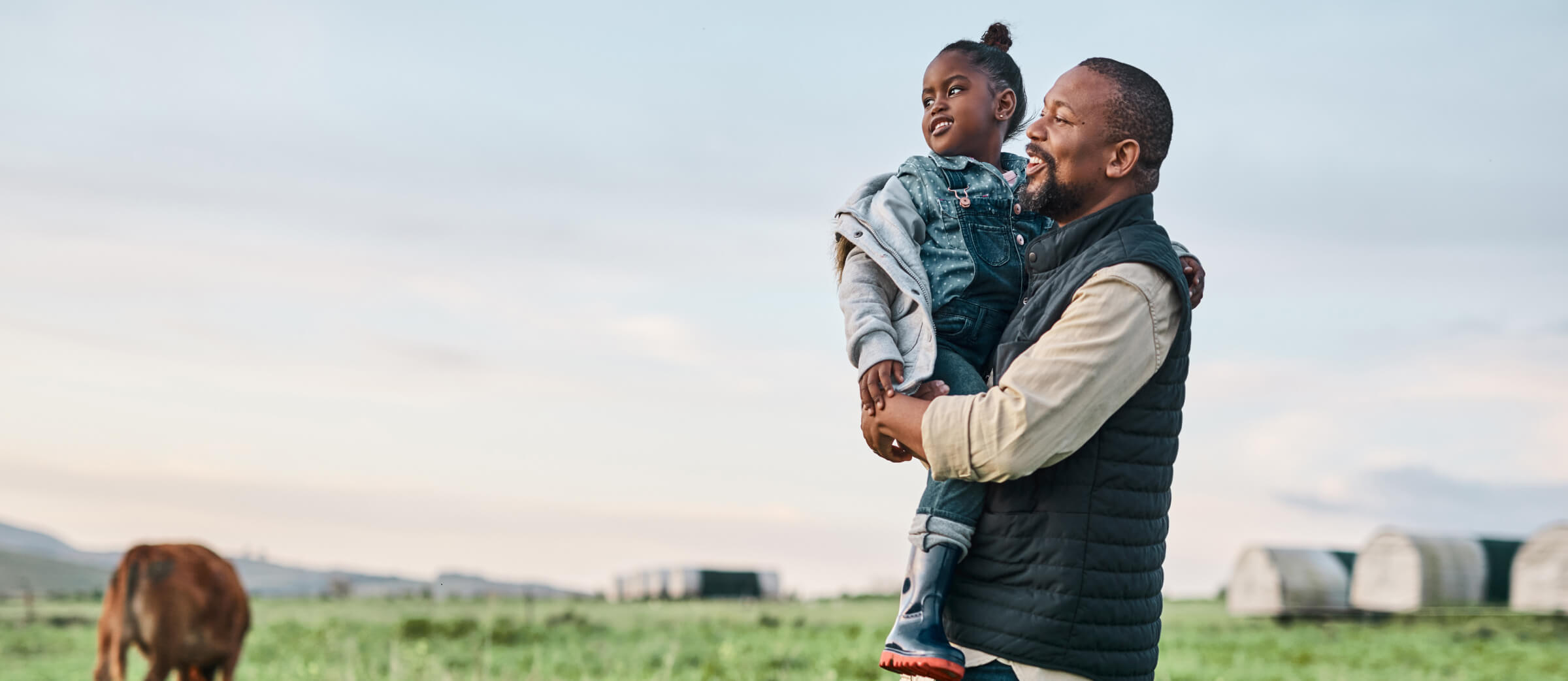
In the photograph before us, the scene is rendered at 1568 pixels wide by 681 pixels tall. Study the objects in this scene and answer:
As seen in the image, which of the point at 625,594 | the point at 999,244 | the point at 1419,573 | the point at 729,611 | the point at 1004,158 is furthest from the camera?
the point at 625,594

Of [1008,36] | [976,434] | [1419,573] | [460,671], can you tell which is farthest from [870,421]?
[1419,573]

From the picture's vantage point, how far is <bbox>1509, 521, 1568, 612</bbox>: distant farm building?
20.4 meters

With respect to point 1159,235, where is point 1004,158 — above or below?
above

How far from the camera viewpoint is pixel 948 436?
309cm

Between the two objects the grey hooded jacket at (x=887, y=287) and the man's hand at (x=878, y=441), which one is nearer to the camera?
the man's hand at (x=878, y=441)

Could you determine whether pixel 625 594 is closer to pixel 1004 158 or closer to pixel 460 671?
pixel 460 671

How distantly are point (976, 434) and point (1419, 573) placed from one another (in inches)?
853

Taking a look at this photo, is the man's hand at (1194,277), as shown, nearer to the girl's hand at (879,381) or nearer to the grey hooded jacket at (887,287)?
the grey hooded jacket at (887,287)

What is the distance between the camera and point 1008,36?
171 inches

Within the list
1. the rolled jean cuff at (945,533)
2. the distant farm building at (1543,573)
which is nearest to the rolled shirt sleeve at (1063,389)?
the rolled jean cuff at (945,533)

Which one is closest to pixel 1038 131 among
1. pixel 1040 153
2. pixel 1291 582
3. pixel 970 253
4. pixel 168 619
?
pixel 1040 153

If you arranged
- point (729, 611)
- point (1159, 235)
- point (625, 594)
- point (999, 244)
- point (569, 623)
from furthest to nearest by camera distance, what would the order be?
point (625, 594) < point (729, 611) < point (569, 623) < point (999, 244) < point (1159, 235)

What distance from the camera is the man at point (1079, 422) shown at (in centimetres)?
304

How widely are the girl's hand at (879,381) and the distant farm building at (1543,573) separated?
838 inches
